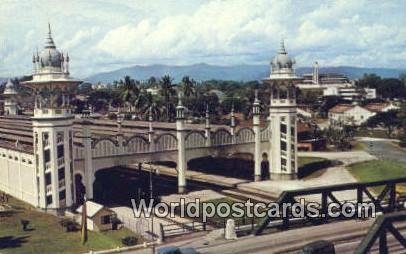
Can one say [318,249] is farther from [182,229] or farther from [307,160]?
[307,160]

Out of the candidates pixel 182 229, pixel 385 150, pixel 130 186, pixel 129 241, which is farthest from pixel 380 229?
pixel 385 150

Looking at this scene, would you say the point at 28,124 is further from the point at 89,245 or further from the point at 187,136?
the point at 89,245

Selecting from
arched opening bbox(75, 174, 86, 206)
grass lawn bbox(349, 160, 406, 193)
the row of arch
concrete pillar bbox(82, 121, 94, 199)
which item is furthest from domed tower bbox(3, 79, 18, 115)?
grass lawn bbox(349, 160, 406, 193)

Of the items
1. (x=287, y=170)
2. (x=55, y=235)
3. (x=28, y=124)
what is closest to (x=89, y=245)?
(x=55, y=235)

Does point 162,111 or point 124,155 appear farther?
point 162,111

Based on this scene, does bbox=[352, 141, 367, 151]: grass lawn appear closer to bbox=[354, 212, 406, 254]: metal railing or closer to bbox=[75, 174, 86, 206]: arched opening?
bbox=[75, 174, 86, 206]: arched opening
